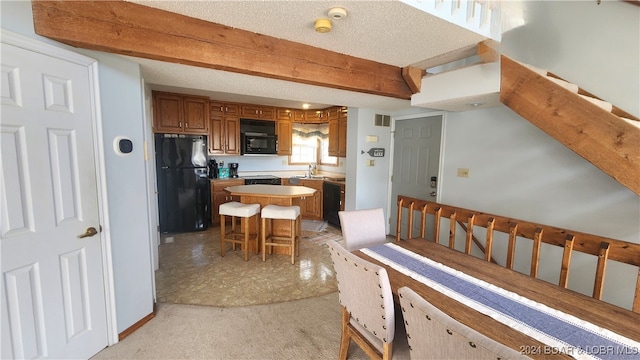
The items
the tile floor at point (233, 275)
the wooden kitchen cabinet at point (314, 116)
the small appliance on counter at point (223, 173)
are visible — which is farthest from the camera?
the wooden kitchen cabinet at point (314, 116)

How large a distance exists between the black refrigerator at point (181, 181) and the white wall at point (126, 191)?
2.33m

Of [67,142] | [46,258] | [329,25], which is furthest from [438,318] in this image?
[67,142]

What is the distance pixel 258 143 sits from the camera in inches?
207

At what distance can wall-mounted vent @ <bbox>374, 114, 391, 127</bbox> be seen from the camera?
432cm

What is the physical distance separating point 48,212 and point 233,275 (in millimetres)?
1860

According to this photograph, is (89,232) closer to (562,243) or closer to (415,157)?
(562,243)

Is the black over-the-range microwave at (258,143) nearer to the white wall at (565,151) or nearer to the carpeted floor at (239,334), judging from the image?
the carpeted floor at (239,334)

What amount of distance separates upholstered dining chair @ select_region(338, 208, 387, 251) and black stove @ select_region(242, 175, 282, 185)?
132 inches

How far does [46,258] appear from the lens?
1.54 metres

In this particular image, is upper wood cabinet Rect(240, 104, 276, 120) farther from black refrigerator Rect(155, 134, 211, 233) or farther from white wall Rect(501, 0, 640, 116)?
white wall Rect(501, 0, 640, 116)

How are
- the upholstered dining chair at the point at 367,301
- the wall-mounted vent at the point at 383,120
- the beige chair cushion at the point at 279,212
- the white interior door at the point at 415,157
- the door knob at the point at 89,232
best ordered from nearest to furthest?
the upholstered dining chair at the point at 367,301 → the door knob at the point at 89,232 → the beige chair cushion at the point at 279,212 → the white interior door at the point at 415,157 → the wall-mounted vent at the point at 383,120

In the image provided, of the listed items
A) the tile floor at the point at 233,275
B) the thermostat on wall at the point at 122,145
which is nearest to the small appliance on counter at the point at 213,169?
the tile floor at the point at 233,275

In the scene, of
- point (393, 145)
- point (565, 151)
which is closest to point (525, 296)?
point (565, 151)

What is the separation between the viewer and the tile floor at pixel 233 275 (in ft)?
8.55
